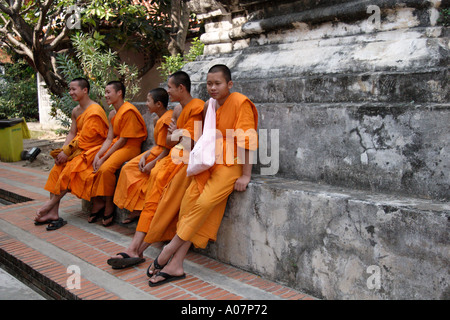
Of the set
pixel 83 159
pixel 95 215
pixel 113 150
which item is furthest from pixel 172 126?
pixel 95 215

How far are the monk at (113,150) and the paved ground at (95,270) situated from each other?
23cm

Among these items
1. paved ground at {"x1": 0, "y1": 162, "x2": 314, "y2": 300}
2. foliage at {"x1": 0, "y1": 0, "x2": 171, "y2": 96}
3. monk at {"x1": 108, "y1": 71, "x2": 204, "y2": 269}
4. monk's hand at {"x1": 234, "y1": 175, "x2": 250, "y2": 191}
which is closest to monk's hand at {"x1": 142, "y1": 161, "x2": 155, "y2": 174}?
monk at {"x1": 108, "y1": 71, "x2": 204, "y2": 269}

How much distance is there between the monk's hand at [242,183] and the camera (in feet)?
11.6

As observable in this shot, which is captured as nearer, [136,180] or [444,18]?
[444,18]

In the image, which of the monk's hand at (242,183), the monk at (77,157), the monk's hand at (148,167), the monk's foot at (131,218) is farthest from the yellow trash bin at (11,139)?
the monk's hand at (242,183)

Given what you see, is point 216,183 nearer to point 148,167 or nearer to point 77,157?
point 148,167

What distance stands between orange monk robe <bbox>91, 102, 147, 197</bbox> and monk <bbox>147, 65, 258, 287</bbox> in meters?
1.64

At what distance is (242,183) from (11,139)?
28.0ft

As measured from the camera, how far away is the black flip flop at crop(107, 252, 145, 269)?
366cm

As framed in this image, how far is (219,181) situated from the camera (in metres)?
3.51
